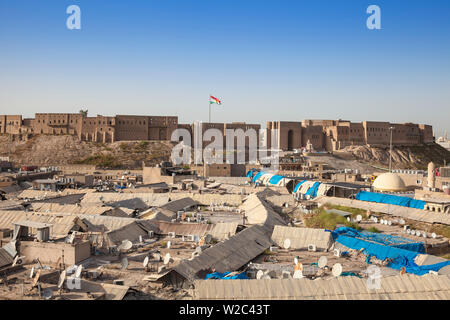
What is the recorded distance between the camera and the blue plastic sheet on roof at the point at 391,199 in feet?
84.3

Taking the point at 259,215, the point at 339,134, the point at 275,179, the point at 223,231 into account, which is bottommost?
the point at 223,231

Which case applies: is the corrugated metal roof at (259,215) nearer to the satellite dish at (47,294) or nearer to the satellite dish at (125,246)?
the satellite dish at (125,246)

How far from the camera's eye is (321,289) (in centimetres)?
1012

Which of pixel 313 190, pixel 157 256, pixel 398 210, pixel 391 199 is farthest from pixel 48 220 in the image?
pixel 313 190

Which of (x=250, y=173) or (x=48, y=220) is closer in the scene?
(x=48, y=220)

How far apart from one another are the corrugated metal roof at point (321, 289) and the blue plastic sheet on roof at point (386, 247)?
152 inches

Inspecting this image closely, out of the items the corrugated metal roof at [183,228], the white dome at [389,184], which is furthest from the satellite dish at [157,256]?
the white dome at [389,184]

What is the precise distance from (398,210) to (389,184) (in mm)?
8065

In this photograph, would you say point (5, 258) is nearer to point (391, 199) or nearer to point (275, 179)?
point (391, 199)

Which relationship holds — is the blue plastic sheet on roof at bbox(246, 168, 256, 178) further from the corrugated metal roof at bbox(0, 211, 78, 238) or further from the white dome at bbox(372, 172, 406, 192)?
the corrugated metal roof at bbox(0, 211, 78, 238)

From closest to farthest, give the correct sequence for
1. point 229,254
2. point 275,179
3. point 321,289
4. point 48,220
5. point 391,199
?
point 321,289 < point 229,254 < point 48,220 < point 391,199 < point 275,179

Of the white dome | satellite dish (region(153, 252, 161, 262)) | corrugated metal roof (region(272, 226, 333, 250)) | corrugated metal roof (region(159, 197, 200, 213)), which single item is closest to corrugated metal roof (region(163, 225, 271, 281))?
corrugated metal roof (region(272, 226, 333, 250))
